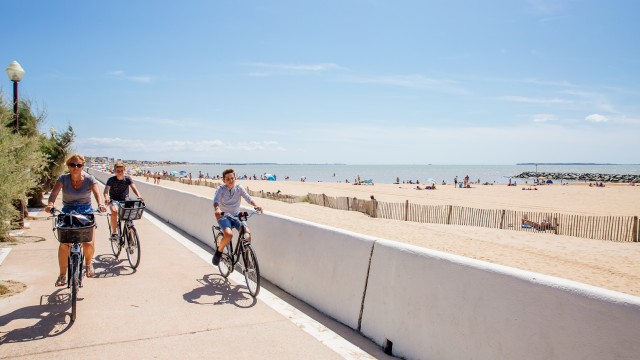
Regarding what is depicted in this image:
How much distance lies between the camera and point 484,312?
3.30m

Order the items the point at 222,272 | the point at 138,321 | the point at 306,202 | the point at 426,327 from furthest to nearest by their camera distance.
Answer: the point at 306,202 → the point at 222,272 → the point at 138,321 → the point at 426,327

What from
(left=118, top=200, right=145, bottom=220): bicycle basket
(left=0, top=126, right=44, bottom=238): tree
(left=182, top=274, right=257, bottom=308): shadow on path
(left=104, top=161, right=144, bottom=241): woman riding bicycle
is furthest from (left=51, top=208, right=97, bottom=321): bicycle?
(left=0, top=126, right=44, bottom=238): tree

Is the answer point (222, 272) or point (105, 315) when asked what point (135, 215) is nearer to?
point (222, 272)

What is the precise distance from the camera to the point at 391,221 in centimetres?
2173

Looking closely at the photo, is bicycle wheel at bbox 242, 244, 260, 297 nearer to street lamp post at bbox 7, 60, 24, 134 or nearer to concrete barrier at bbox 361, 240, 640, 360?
concrete barrier at bbox 361, 240, 640, 360

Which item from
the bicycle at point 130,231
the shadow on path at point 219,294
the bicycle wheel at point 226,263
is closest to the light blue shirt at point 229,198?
the bicycle wheel at point 226,263

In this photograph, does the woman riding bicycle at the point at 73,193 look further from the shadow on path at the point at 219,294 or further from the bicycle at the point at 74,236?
the shadow on path at the point at 219,294

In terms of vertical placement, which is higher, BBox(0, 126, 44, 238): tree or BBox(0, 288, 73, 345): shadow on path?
BBox(0, 126, 44, 238): tree

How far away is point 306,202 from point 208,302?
25.0 m

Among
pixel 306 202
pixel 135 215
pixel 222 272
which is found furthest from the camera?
pixel 306 202

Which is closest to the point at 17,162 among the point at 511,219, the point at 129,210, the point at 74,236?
the point at 129,210

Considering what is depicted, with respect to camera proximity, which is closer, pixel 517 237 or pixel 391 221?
pixel 517 237

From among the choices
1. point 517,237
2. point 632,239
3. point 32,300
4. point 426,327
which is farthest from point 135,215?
point 632,239

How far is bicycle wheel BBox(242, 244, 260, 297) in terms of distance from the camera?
229 inches
